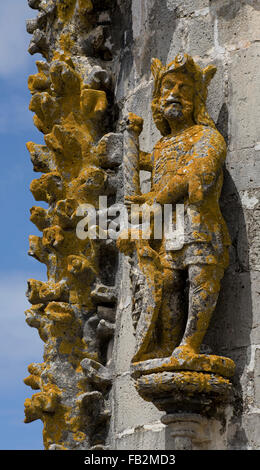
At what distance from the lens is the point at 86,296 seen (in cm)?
593

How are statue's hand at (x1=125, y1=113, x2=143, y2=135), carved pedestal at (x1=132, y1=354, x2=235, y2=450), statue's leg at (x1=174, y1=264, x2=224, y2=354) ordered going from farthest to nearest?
statue's hand at (x1=125, y1=113, x2=143, y2=135) → statue's leg at (x1=174, y1=264, x2=224, y2=354) → carved pedestal at (x1=132, y1=354, x2=235, y2=450)

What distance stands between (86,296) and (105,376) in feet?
1.55

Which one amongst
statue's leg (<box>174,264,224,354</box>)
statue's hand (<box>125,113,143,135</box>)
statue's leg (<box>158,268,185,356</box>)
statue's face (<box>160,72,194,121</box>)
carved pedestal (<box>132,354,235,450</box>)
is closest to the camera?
carved pedestal (<box>132,354,235,450</box>)

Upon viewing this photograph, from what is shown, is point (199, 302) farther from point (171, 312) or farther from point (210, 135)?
point (210, 135)

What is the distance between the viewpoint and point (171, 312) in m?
5.05

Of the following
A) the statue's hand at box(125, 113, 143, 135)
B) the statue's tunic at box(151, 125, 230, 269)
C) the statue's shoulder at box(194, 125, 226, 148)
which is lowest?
the statue's tunic at box(151, 125, 230, 269)

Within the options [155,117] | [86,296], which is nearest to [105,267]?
[86,296]

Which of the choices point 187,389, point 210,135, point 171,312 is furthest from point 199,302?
point 210,135

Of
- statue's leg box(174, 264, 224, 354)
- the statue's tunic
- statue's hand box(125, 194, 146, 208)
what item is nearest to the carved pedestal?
statue's leg box(174, 264, 224, 354)

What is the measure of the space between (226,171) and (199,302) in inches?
29.4

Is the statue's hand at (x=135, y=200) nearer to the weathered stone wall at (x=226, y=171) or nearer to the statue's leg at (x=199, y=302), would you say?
the weathered stone wall at (x=226, y=171)

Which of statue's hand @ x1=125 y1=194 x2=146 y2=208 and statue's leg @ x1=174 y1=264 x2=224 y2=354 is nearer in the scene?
statue's leg @ x1=174 y1=264 x2=224 y2=354

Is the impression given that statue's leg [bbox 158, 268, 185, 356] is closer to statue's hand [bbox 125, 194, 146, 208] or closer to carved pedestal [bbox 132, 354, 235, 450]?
carved pedestal [bbox 132, 354, 235, 450]

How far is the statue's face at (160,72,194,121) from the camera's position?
527 centimetres
